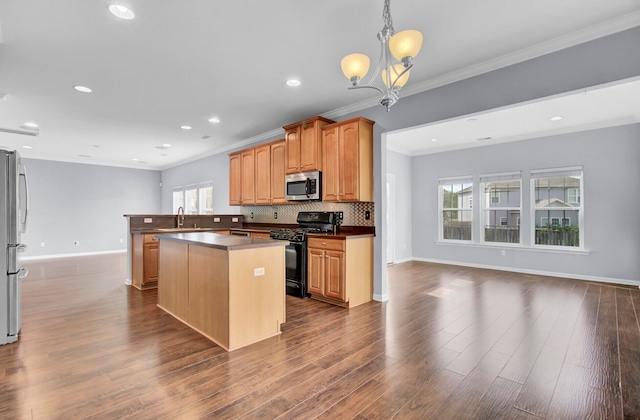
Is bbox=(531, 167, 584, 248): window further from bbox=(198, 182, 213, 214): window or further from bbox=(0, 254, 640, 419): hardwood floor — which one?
bbox=(198, 182, 213, 214): window

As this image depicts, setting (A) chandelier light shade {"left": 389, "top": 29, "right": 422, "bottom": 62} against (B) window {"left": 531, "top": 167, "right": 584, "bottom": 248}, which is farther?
(B) window {"left": 531, "top": 167, "right": 584, "bottom": 248}

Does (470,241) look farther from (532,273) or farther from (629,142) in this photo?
(629,142)

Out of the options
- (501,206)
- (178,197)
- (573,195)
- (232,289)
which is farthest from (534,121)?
(178,197)

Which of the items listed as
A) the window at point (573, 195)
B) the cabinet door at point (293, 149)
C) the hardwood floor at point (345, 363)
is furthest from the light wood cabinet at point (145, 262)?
the window at point (573, 195)

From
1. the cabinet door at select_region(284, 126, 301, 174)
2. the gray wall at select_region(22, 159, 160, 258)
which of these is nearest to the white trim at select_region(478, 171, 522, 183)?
the cabinet door at select_region(284, 126, 301, 174)

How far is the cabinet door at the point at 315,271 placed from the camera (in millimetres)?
4168

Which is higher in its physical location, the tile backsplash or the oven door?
the tile backsplash

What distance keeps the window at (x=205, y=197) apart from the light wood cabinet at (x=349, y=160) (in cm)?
492

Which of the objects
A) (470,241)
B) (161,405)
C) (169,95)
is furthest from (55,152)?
(470,241)

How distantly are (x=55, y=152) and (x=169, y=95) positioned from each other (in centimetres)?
609

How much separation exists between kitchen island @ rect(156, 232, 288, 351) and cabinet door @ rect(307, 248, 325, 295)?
1161 millimetres

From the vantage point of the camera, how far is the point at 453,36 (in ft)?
9.11

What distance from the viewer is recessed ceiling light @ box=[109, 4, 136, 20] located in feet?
7.72

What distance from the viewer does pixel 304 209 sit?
5.52 m
